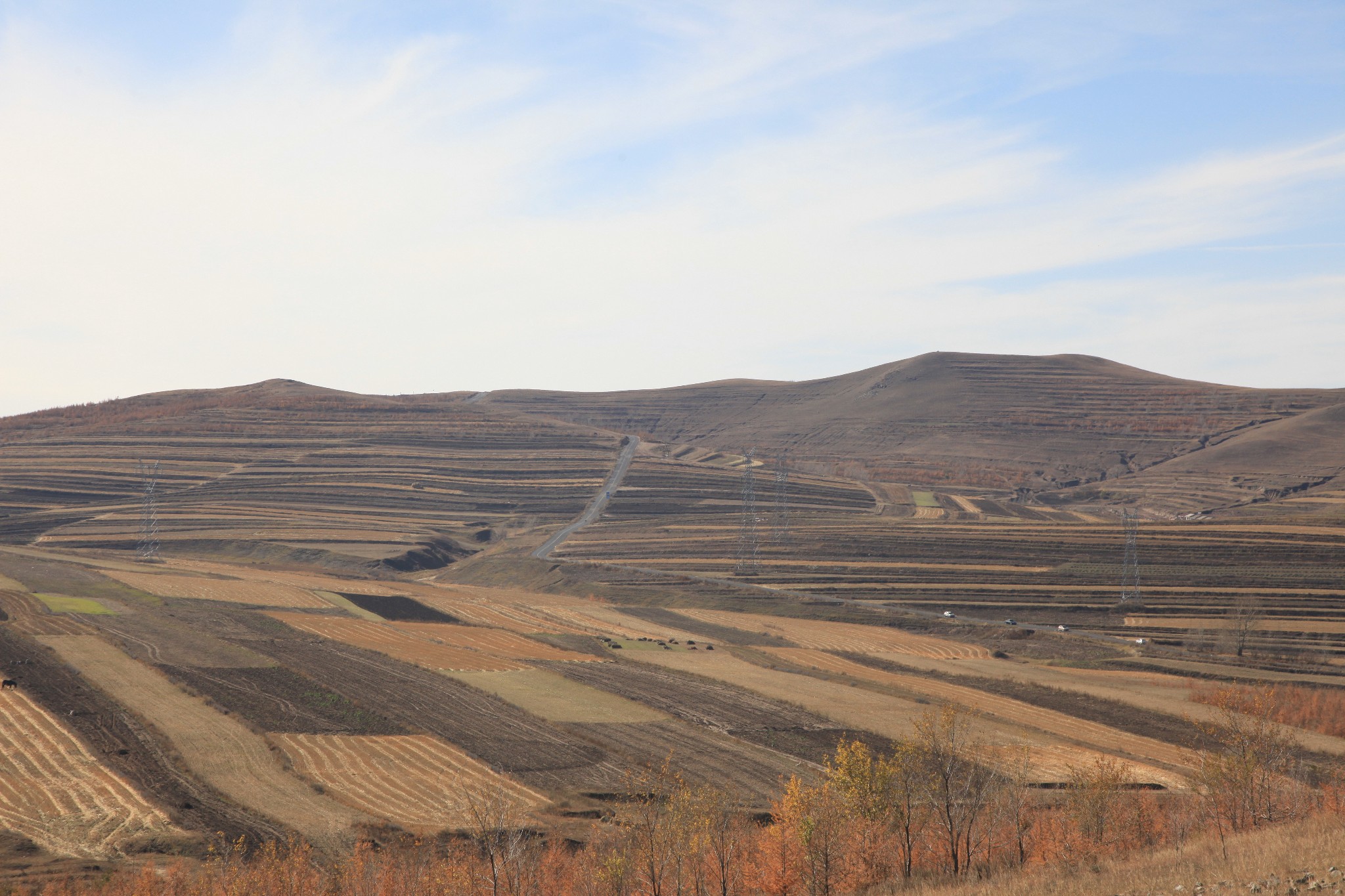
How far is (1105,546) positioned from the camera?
112 metres

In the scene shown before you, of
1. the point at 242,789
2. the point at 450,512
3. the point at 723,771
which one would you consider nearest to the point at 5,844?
the point at 242,789

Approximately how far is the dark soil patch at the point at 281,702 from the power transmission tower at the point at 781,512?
7445 centimetres

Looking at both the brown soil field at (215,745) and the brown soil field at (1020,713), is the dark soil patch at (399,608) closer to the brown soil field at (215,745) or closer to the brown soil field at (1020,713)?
the brown soil field at (215,745)

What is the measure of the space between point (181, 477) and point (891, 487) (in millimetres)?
114048

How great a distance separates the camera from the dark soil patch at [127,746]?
4175 centimetres

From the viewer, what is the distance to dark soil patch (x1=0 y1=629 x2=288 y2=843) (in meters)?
41.8

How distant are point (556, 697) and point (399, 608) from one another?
38.4m

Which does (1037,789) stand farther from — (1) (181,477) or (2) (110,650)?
(1) (181,477)

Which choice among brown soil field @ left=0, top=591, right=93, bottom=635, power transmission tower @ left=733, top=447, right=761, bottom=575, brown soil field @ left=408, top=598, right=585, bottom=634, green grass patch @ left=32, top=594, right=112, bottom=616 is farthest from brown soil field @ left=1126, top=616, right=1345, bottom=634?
green grass patch @ left=32, top=594, right=112, bottom=616

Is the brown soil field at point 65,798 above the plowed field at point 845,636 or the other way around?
above

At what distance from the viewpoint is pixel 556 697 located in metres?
67.2

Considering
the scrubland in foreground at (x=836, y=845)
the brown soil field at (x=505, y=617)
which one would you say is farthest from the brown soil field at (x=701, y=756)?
the brown soil field at (x=505, y=617)

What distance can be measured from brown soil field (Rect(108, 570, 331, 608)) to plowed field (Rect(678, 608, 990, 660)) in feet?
123

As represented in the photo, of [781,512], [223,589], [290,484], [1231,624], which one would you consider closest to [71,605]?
[223,589]
